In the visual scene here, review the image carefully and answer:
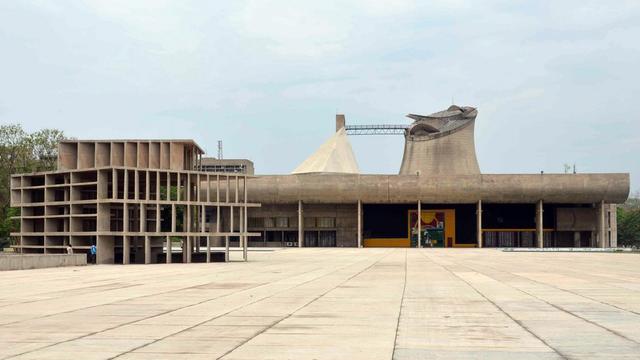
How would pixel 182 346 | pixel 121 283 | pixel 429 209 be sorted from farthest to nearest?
pixel 429 209 → pixel 121 283 → pixel 182 346

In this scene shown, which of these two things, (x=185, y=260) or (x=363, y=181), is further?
(x=363, y=181)

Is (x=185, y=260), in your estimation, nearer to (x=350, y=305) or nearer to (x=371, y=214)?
(x=350, y=305)

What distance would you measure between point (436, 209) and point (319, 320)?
8535 cm

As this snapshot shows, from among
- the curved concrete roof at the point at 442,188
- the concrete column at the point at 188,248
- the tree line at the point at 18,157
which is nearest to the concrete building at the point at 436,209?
the curved concrete roof at the point at 442,188

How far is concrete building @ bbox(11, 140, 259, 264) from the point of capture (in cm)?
4391

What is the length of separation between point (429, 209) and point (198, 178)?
5539 centimetres

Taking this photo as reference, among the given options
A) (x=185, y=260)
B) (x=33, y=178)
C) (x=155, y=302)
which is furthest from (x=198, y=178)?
(x=155, y=302)

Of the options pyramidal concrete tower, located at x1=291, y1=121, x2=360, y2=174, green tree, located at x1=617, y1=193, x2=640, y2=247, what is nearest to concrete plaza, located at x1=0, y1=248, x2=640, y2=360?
pyramidal concrete tower, located at x1=291, y1=121, x2=360, y2=174

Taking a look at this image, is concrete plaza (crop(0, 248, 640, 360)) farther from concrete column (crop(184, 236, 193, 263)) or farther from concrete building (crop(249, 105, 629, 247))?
concrete building (crop(249, 105, 629, 247))

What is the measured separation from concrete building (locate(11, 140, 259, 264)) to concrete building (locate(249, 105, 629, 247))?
43.0 metres

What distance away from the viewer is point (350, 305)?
18406 millimetres

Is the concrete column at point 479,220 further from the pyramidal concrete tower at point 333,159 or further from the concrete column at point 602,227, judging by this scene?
the pyramidal concrete tower at point 333,159

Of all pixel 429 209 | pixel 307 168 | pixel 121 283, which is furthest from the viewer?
pixel 307 168

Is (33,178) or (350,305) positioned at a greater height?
(33,178)
